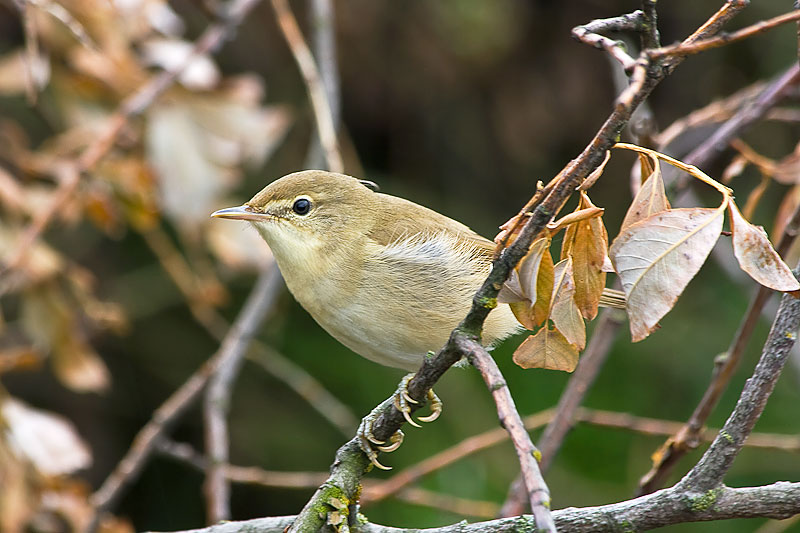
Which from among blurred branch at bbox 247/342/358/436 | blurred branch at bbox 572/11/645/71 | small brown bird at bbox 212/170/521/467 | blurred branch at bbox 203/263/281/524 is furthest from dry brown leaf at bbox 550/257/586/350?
blurred branch at bbox 247/342/358/436

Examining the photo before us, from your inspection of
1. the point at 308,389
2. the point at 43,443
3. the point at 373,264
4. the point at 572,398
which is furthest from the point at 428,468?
the point at 43,443

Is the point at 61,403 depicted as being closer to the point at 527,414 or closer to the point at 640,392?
the point at 527,414

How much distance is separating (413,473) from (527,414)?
1.91 meters

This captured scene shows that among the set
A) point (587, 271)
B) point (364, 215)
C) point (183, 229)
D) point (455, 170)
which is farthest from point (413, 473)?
point (455, 170)

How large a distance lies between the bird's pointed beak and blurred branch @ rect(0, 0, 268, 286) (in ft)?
1.38

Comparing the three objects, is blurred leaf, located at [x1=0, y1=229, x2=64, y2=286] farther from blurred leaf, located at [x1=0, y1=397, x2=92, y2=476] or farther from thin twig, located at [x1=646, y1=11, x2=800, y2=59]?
thin twig, located at [x1=646, y1=11, x2=800, y2=59]

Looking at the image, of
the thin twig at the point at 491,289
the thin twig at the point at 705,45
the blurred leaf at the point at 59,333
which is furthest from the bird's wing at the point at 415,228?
the thin twig at the point at 705,45

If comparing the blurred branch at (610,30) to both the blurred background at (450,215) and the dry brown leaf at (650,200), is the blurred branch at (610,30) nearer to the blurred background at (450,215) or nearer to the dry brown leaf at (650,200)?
the dry brown leaf at (650,200)

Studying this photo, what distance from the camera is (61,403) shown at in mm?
4691

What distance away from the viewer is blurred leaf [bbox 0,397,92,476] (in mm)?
2457

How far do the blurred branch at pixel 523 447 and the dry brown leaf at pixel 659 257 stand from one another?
8.8 inches

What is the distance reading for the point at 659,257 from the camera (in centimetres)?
121

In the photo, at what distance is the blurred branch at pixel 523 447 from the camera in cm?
95

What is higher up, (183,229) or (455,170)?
(455,170)
